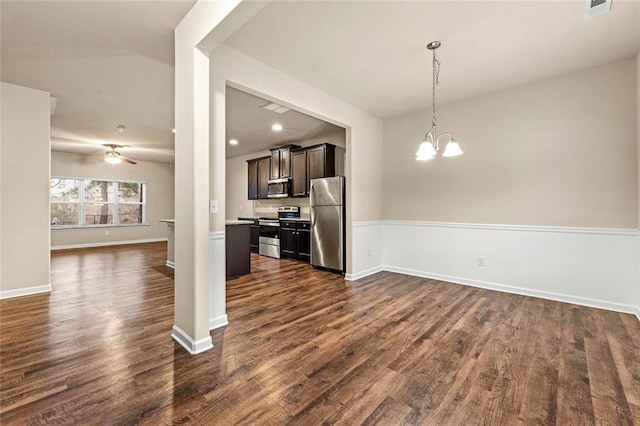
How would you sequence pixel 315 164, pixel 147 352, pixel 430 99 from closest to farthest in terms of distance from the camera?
pixel 147 352
pixel 430 99
pixel 315 164

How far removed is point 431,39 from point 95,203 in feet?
30.9

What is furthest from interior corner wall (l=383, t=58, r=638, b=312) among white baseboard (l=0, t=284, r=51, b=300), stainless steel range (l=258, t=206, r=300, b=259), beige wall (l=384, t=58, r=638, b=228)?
white baseboard (l=0, t=284, r=51, b=300)

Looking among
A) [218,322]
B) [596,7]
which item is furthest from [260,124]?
[596,7]

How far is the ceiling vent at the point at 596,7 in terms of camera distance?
2068 mm

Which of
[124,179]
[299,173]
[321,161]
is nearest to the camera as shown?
[321,161]

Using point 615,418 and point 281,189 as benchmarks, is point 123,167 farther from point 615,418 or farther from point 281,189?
point 615,418

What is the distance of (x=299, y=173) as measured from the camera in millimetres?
5891

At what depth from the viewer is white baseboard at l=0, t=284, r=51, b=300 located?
132 inches

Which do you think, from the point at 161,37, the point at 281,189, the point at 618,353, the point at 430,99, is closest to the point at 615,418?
the point at 618,353

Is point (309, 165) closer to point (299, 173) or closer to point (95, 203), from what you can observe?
point (299, 173)

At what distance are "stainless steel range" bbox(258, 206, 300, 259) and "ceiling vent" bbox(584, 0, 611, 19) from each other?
205 inches

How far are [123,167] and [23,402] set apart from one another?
8385mm

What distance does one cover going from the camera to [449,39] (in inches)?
102

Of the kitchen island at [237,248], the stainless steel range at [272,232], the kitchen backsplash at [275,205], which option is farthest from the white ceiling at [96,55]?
the kitchen backsplash at [275,205]
